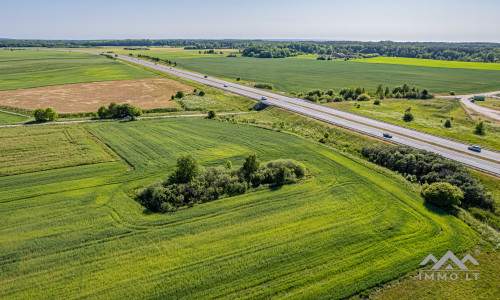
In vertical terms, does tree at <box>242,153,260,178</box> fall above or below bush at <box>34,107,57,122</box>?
below

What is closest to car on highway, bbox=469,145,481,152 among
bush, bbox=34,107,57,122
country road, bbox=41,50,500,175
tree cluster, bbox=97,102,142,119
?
country road, bbox=41,50,500,175

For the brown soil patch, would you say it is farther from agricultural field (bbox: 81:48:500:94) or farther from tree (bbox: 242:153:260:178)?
tree (bbox: 242:153:260:178)

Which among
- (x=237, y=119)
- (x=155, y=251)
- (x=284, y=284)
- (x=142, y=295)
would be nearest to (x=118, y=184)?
(x=155, y=251)

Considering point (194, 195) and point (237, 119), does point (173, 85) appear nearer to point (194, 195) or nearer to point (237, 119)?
point (237, 119)

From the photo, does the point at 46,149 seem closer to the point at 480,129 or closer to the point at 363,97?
the point at 480,129

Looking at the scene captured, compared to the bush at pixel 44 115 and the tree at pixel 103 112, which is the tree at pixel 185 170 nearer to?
the tree at pixel 103 112

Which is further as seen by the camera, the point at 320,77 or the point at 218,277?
the point at 320,77

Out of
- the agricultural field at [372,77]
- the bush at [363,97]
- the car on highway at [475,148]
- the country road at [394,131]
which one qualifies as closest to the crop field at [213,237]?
the country road at [394,131]
